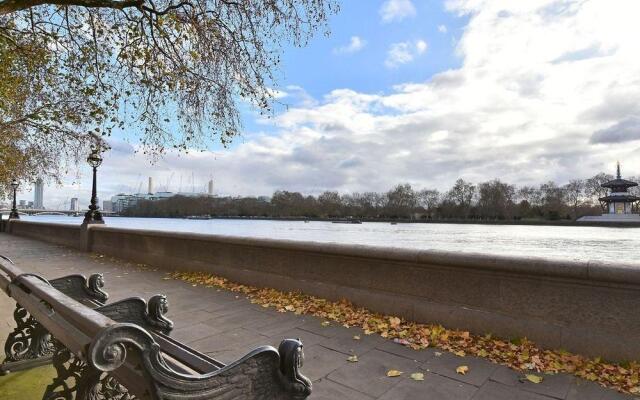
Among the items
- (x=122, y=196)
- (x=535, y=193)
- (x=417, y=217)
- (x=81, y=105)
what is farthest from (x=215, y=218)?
(x=81, y=105)

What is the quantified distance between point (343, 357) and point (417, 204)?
421 ft

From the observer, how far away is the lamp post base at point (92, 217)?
15795 mm

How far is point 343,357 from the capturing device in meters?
4.06

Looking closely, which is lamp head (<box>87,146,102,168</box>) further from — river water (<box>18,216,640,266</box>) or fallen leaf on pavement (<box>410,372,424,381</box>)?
fallen leaf on pavement (<box>410,372,424,381</box>)

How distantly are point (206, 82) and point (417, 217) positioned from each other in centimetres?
11982

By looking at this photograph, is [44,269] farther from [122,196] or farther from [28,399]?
[122,196]

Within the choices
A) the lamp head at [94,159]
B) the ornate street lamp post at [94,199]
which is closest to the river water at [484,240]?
the ornate street lamp post at [94,199]

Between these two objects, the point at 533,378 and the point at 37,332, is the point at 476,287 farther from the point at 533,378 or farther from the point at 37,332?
the point at 37,332

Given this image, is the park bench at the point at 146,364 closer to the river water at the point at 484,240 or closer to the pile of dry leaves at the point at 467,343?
the pile of dry leaves at the point at 467,343

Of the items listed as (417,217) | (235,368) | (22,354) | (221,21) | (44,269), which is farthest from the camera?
(417,217)

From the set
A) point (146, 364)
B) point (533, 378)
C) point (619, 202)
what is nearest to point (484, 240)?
point (533, 378)

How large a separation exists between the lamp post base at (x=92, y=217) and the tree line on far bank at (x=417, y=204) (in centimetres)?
9360

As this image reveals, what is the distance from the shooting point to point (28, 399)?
307 cm

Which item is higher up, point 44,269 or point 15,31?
point 15,31
